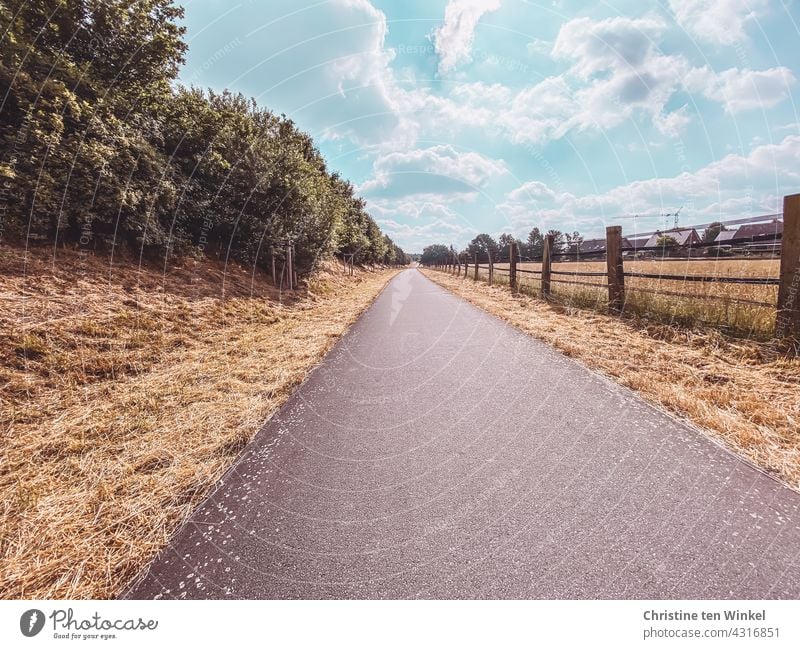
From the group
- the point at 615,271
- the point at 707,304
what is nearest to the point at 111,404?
the point at 707,304

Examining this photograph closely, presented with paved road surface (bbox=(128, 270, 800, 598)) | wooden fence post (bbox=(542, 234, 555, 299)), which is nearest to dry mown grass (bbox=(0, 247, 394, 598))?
paved road surface (bbox=(128, 270, 800, 598))

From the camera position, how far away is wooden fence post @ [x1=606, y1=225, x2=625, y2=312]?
22.3 ft

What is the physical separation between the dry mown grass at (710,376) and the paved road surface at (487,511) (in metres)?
0.25

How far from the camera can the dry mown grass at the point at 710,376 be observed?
2.23m

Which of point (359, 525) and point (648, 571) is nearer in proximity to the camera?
point (648, 571)

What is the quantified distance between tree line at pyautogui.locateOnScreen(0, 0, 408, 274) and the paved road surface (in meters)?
5.55

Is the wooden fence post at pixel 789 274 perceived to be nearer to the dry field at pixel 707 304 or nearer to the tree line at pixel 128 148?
the dry field at pixel 707 304

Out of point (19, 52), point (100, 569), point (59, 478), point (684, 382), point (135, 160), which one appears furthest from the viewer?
point (135, 160)

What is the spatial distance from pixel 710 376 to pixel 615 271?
4.12 m

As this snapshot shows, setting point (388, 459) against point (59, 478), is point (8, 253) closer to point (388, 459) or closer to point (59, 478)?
point (59, 478)

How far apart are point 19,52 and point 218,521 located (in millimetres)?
7656

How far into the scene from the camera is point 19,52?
15.6 ft

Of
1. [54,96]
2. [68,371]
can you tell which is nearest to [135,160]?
[54,96]

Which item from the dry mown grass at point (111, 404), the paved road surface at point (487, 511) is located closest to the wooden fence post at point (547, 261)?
the dry mown grass at point (111, 404)
